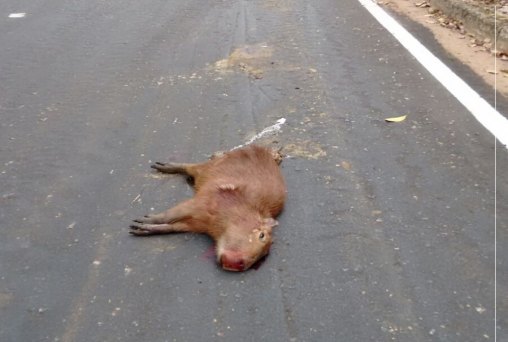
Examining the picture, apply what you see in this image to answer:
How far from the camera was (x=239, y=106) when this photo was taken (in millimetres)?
5402

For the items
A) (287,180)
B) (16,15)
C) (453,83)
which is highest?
(287,180)

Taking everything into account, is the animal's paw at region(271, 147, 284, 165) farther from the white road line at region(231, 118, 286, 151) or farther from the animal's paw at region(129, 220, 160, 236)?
the animal's paw at region(129, 220, 160, 236)

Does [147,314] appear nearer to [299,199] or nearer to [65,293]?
[65,293]

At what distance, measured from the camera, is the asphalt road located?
308cm

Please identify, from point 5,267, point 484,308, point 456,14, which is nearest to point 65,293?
point 5,267

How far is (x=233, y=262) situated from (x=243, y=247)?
0.11 metres

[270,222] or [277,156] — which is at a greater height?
[270,222]

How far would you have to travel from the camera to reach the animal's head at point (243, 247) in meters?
3.34

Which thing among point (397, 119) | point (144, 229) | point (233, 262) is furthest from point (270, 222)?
point (397, 119)

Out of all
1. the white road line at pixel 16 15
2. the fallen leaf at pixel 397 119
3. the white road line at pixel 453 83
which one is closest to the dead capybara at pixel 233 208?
the fallen leaf at pixel 397 119

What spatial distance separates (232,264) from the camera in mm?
3324

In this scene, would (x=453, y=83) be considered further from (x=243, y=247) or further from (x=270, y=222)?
(x=243, y=247)

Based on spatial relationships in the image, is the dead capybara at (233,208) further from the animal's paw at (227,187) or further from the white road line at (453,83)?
the white road line at (453,83)

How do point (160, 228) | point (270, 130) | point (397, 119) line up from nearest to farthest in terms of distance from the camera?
1. point (160, 228)
2. point (270, 130)
3. point (397, 119)
